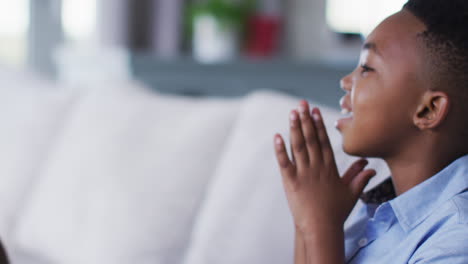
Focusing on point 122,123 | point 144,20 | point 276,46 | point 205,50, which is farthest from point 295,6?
point 122,123

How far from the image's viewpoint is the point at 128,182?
5.60ft

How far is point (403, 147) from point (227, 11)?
297 cm

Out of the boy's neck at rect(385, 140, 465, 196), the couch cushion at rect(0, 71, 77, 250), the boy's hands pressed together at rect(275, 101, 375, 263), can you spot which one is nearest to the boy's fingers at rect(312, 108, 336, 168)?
the boy's hands pressed together at rect(275, 101, 375, 263)

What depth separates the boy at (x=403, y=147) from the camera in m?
0.96

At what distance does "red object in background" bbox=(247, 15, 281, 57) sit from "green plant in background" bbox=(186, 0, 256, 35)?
0.07 metres

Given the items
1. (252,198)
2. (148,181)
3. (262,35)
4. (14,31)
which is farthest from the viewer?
(14,31)

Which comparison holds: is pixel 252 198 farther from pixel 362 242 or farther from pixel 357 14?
pixel 357 14

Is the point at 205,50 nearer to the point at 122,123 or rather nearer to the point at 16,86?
the point at 16,86

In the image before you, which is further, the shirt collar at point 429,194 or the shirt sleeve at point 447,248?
the shirt collar at point 429,194

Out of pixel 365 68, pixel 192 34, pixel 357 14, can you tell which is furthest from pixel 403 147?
pixel 192 34

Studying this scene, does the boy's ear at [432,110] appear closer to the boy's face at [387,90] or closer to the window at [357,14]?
the boy's face at [387,90]

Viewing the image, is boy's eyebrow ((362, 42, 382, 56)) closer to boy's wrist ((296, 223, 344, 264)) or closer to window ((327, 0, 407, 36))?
boy's wrist ((296, 223, 344, 264))

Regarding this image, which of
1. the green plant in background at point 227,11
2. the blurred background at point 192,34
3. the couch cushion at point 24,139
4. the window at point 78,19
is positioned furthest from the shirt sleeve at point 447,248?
the window at point 78,19

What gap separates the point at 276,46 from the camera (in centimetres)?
411
